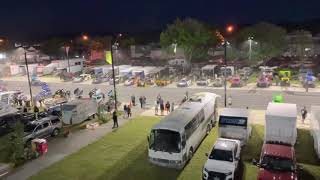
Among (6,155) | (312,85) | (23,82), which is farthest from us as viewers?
(23,82)

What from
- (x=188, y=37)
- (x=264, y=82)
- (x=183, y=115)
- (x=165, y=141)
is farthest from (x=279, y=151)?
(x=188, y=37)

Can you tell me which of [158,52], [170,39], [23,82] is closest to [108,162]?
[23,82]

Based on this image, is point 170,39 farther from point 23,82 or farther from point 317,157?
point 317,157

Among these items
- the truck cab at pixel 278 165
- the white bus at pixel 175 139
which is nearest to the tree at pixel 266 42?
the white bus at pixel 175 139

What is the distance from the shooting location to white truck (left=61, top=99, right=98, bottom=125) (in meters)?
30.1

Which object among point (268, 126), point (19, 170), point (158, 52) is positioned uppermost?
point (158, 52)

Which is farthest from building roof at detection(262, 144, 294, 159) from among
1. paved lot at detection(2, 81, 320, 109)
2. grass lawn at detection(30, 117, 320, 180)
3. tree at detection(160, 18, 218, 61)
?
tree at detection(160, 18, 218, 61)

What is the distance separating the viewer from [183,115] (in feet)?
71.6

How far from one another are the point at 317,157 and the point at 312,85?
81.2 feet

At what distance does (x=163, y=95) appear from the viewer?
140ft

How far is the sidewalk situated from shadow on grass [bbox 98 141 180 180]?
4412 mm

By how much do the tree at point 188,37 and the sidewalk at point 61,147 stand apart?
4177 cm

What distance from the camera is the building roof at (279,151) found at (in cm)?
1733

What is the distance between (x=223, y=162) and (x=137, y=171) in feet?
16.5
